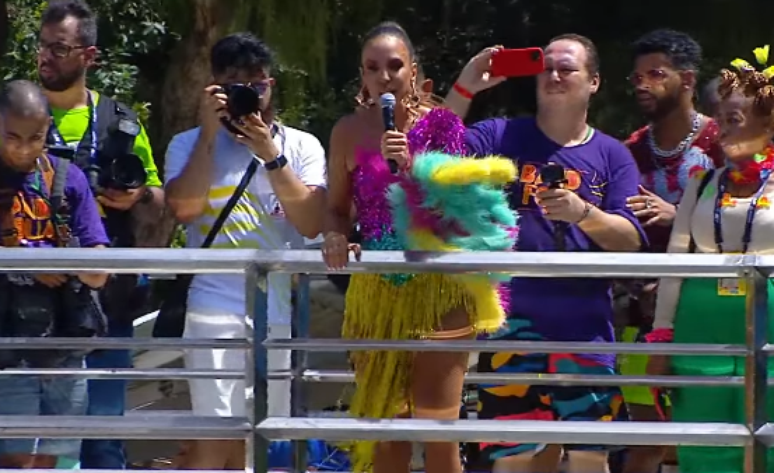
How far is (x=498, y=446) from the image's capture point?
413 cm

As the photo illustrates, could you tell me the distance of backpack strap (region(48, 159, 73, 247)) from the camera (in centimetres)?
427

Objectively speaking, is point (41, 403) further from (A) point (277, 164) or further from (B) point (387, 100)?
(B) point (387, 100)

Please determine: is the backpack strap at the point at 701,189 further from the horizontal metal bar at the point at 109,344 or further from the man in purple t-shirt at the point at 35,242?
the man in purple t-shirt at the point at 35,242

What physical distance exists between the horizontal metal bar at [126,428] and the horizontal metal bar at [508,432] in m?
0.10

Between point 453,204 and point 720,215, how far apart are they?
39.3 inches

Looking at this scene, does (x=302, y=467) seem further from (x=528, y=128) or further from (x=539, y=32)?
(x=539, y=32)

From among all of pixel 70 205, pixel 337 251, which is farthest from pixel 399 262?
pixel 70 205

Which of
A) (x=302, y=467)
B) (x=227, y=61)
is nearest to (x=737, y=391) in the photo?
(x=302, y=467)

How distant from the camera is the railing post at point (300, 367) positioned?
Result: 389 centimetres

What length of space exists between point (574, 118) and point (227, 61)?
1.13m

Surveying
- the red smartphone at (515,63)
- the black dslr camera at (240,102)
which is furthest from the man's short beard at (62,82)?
the red smartphone at (515,63)

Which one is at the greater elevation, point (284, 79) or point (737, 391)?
point (284, 79)

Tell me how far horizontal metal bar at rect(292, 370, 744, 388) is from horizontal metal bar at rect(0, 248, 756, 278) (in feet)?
1.32

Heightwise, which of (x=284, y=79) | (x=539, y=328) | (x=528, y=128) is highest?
(x=284, y=79)
